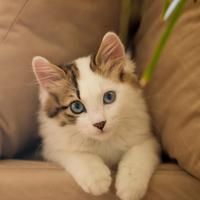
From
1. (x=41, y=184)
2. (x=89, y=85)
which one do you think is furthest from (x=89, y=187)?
(x=89, y=85)

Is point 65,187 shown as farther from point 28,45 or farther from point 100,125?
point 28,45

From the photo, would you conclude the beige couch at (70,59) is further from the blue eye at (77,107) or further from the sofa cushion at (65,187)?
the blue eye at (77,107)

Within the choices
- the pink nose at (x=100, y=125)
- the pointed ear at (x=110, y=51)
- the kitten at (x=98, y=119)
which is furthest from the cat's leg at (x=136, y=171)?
the pointed ear at (x=110, y=51)

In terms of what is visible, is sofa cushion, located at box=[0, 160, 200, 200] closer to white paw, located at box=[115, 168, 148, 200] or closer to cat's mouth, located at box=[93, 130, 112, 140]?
white paw, located at box=[115, 168, 148, 200]

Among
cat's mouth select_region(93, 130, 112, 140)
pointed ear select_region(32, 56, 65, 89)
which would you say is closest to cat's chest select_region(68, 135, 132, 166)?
cat's mouth select_region(93, 130, 112, 140)

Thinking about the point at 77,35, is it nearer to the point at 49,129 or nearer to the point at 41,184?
the point at 49,129

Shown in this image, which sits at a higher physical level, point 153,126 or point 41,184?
point 153,126
